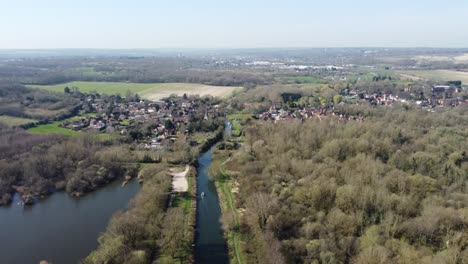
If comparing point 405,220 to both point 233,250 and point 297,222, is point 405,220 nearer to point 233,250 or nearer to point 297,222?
point 297,222

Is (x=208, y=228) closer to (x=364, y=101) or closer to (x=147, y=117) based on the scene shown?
(x=147, y=117)

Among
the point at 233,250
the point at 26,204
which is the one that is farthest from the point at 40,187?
the point at 233,250

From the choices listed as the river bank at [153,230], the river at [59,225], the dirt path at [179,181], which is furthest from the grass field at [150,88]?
the river bank at [153,230]

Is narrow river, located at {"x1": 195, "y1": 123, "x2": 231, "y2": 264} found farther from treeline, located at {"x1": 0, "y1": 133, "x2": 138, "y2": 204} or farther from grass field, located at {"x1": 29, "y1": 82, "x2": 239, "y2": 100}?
Result: grass field, located at {"x1": 29, "y1": 82, "x2": 239, "y2": 100}

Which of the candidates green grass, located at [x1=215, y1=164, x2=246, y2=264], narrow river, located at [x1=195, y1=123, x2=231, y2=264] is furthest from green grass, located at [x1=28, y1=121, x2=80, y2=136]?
green grass, located at [x1=215, y1=164, x2=246, y2=264]

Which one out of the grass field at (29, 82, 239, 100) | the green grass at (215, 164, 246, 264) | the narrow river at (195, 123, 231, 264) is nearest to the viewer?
the green grass at (215, 164, 246, 264)
